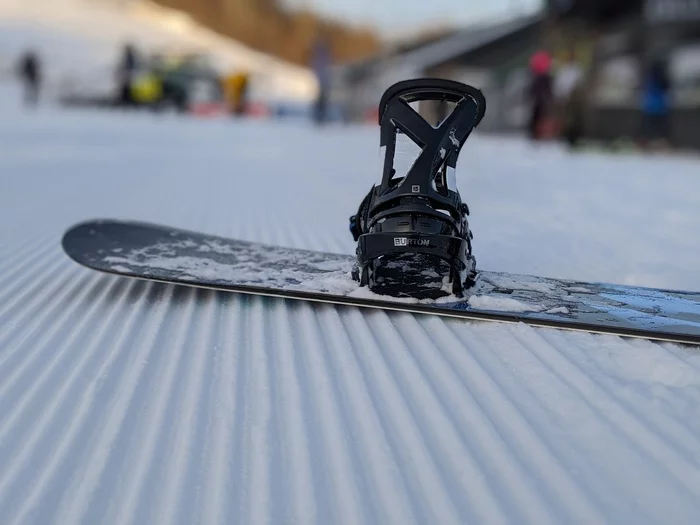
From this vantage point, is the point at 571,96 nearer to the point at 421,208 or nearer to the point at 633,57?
the point at 633,57

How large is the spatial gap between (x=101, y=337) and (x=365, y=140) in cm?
1294

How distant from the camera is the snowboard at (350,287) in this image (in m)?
2.30

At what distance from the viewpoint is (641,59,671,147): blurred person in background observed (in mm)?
13375

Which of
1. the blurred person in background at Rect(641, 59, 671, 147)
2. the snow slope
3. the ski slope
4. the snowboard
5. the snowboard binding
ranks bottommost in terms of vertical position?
the ski slope

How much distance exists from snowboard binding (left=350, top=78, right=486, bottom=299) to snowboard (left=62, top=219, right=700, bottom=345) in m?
0.08

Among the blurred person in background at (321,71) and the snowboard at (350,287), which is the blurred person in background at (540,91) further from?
the snowboard at (350,287)

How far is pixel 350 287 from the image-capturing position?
2570 mm

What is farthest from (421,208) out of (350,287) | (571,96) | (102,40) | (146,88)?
(102,40)

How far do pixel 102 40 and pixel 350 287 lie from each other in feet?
145

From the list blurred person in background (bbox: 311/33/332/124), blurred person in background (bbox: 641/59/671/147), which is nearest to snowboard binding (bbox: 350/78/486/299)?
blurred person in background (bbox: 641/59/671/147)

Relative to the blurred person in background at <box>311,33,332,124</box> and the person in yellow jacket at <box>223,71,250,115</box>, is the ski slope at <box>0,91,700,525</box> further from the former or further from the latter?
the person in yellow jacket at <box>223,71,250,115</box>

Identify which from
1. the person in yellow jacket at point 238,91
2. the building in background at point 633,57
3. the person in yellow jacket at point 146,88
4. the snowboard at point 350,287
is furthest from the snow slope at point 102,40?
the snowboard at point 350,287

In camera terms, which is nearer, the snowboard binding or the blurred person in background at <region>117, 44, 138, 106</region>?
the snowboard binding

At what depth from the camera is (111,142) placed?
37.8 ft
